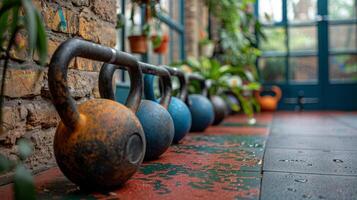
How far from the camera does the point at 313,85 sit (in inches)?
245

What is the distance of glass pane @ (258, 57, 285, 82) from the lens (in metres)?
6.32

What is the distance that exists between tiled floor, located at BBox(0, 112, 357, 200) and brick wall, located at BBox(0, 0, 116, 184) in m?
0.15

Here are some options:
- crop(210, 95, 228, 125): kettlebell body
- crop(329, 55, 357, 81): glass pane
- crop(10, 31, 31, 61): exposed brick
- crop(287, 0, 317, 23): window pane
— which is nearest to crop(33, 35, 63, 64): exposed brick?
crop(10, 31, 31, 61): exposed brick

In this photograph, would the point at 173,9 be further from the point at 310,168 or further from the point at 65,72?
the point at 65,72

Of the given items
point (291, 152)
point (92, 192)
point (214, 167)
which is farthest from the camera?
point (291, 152)

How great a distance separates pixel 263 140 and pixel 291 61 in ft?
13.7

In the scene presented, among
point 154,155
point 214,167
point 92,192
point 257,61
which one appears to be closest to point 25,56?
point 92,192

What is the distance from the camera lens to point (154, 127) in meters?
1.68

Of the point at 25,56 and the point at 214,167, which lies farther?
the point at 214,167

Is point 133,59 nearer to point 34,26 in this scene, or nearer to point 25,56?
point 25,56

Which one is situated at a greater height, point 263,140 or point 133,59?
point 133,59

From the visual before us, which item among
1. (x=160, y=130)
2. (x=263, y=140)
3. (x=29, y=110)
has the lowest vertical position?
(x=263, y=140)

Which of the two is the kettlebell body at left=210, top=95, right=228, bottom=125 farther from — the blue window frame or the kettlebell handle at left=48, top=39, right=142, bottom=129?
the blue window frame

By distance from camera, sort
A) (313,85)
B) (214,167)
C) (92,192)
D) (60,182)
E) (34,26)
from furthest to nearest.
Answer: (313,85) → (214,167) → (60,182) → (92,192) → (34,26)
